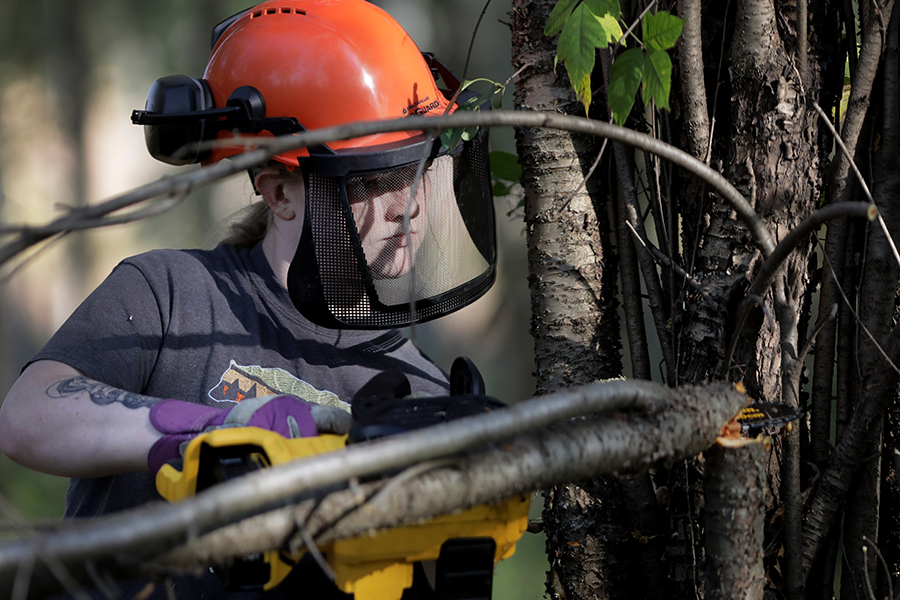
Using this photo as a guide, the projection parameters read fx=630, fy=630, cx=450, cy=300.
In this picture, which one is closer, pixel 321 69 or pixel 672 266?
pixel 672 266

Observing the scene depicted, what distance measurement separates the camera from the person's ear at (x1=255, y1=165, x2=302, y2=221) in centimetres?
161

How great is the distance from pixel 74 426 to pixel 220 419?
1.08 ft

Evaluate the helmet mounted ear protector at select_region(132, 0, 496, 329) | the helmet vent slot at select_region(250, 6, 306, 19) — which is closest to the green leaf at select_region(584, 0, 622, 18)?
the helmet mounted ear protector at select_region(132, 0, 496, 329)

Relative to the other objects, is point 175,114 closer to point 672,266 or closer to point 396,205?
point 396,205

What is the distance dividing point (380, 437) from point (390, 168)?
2.47 ft

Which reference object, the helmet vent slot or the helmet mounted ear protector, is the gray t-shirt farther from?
the helmet vent slot

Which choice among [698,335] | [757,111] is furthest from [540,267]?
[757,111]

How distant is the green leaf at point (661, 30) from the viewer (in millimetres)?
1075

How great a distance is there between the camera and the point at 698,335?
1297 millimetres

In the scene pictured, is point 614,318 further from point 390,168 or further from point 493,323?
point 493,323

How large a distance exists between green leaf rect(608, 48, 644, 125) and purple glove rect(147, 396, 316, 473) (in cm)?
77

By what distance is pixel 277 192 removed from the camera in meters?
1.64

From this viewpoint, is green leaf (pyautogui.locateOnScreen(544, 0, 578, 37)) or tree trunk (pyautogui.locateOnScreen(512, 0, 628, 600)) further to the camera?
tree trunk (pyautogui.locateOnScreen(512, 0, 628, 600))

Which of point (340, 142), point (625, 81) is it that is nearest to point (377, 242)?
point (340, 142)
